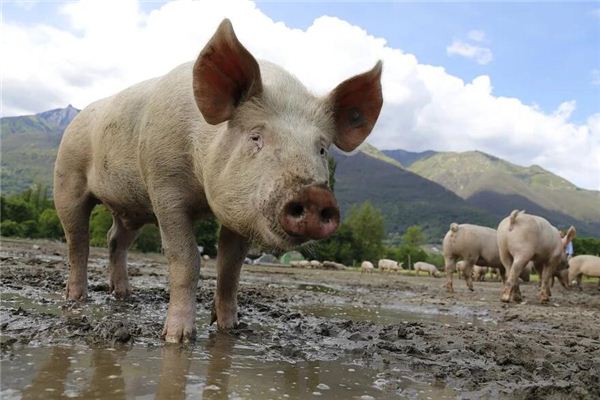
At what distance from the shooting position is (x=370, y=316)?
7.06 metres

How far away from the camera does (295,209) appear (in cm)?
315

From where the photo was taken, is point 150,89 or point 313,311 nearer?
point 150,89

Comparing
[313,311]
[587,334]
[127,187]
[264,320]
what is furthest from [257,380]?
[587,334]

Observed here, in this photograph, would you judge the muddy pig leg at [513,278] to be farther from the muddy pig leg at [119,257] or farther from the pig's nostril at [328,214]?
the pig's nostril at [328,214]

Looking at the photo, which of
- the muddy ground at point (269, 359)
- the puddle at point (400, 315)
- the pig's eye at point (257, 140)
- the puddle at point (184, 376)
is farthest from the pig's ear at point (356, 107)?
the puddle at point (400, 315)

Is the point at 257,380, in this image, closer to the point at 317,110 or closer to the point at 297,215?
the point at 297,215

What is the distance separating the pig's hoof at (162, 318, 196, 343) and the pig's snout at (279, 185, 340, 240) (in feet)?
4.69

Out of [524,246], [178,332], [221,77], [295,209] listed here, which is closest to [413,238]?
[524,246]

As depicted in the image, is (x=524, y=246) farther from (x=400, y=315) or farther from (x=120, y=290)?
(x=120, y=290)

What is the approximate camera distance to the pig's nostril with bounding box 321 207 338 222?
9.93ft

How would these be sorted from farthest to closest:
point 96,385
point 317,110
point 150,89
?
point 150,89
point 317,110
point 96,385

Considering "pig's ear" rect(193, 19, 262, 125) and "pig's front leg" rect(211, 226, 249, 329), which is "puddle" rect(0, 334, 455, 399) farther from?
"pig's ear" rect(193, 19, 262, 125)

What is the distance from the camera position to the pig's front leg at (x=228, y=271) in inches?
193

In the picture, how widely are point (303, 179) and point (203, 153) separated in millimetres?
1245
